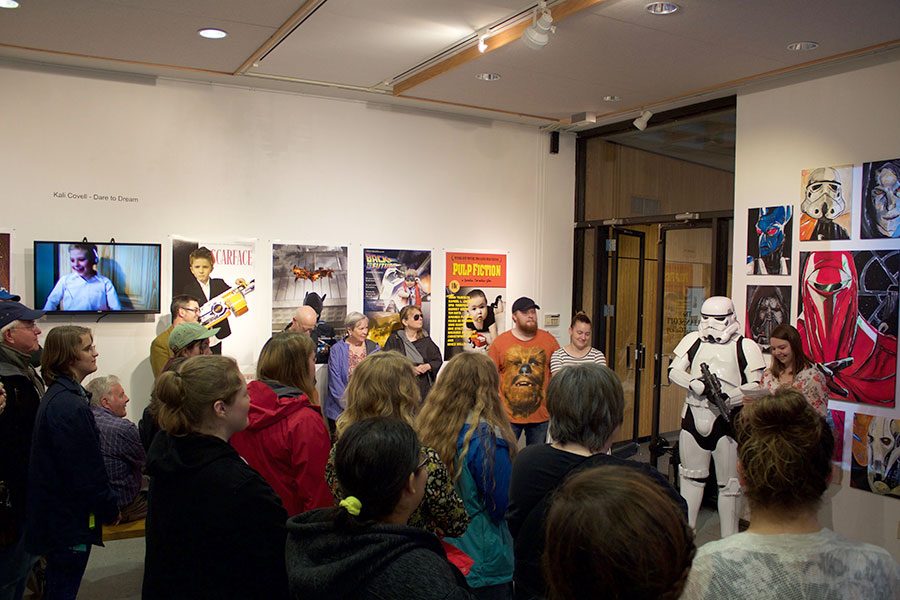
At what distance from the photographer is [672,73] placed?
5258mm

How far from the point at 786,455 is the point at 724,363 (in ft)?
11.8

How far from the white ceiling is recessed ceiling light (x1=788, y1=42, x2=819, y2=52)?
0.16ft

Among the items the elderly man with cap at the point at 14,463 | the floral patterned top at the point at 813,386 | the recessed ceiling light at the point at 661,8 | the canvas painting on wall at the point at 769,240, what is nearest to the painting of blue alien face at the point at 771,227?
the canvas painting on wall at the point at 769,240

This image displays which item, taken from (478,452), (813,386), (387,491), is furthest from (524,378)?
(387,491)

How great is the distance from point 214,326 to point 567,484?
5103mm

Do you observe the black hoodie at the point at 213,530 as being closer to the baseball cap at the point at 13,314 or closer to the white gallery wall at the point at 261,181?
the baseball cap at the point at 13,314

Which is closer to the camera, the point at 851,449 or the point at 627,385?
the point at 851,449

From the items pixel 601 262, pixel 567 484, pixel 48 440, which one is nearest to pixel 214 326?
pixel 48 440

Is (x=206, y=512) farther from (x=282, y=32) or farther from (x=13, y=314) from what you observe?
(x=282, y=32)

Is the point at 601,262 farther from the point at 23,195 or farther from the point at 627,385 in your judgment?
the point at 23,195

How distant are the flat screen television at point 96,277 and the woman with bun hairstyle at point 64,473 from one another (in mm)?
2485

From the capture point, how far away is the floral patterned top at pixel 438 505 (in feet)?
6.48

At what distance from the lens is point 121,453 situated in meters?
3.77

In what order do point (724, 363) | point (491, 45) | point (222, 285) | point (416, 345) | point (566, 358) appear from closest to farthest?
point (491, 45) < point (724, 363) < point (566, 358) < point (222, 285) < point (416, 345)
